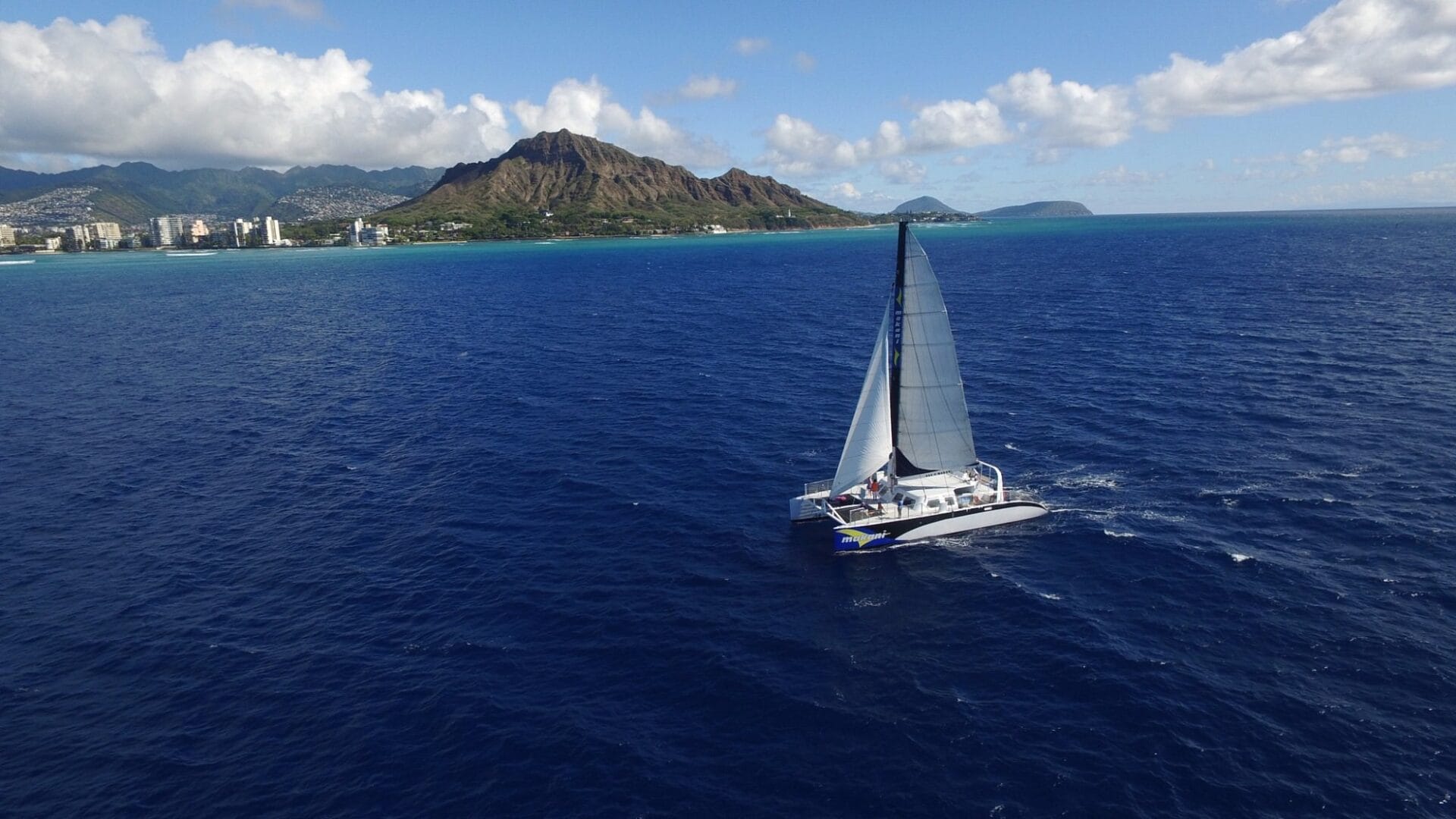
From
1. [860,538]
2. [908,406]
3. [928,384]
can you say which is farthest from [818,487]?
[928,384]

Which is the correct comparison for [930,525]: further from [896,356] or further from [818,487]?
[896,356]

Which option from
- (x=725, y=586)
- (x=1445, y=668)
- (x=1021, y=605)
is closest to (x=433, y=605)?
(x=725, y=586)

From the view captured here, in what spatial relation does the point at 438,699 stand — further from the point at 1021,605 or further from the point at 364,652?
the point at 1021,605

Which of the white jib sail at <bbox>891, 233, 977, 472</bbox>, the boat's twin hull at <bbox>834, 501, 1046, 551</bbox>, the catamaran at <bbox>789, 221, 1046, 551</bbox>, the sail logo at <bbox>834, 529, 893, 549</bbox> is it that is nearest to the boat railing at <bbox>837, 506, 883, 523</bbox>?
the catamaran at <bbox>789, 221, 1046, 551</bbox>

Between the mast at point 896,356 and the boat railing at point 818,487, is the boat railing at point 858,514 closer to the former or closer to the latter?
the boat railing at point 818,487

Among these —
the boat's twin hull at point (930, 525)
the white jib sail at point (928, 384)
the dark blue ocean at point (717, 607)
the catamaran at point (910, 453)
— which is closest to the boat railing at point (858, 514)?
the catamaran at point (910, 453)
